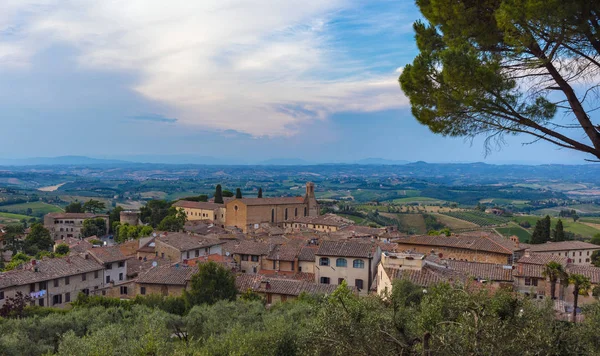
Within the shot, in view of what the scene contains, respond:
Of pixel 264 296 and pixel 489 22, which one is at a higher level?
pixel 489 22

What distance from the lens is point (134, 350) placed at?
12.5 metres

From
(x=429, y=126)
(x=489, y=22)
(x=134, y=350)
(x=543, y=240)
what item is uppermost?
(x=489, y=22)

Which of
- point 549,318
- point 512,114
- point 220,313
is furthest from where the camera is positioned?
point 220,313

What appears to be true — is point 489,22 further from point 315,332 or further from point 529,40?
point 315,332

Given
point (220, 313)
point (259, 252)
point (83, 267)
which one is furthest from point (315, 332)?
point (83, 267)

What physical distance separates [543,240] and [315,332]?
6275 centimetres

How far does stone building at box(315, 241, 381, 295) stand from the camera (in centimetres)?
3197

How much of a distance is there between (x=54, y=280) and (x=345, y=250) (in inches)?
837

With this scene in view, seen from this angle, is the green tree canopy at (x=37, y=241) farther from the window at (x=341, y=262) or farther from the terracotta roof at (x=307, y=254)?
the window at (x=341, y=262)

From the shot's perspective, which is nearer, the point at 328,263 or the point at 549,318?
the point at 549,318

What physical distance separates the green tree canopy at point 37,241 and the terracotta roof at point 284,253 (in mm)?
41054

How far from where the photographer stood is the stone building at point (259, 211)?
82.4m

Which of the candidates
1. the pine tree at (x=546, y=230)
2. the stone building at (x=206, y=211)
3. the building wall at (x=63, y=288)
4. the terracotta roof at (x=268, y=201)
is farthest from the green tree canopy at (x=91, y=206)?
the pine tree at (x=546, y=230)

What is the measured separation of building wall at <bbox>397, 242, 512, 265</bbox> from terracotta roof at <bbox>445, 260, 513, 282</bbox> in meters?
7.14
